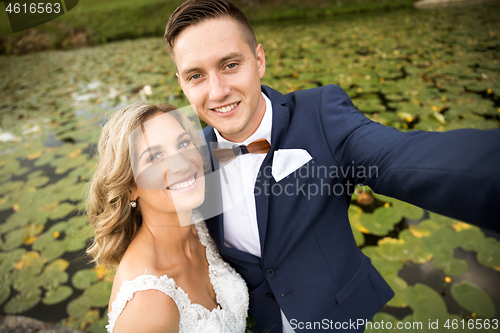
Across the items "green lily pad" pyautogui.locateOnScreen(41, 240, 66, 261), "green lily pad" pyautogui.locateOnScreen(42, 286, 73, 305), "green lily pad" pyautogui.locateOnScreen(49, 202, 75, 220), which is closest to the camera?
"green lily pad" pyautogui.locateOnScreen(42, 286, 73, 305)

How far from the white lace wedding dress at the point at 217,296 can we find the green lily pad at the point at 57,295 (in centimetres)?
135

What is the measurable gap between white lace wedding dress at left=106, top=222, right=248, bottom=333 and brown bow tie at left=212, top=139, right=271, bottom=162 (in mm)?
510

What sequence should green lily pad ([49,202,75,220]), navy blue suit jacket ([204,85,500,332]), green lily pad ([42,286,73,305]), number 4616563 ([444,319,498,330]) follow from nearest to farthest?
1. navy blue suit jacket ([204,85,500,332])
2. number 4616563 ([444,319,498,330])
3. green lily pad ([42,286,73,305])
4. green lily pad ([49,202,75,220])

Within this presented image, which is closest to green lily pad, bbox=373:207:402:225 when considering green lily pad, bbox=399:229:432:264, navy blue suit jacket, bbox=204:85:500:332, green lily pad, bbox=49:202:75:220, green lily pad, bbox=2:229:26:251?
green lily pad, bbox=399:229:432:264

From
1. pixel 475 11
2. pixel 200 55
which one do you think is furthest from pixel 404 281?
pixel 475 11

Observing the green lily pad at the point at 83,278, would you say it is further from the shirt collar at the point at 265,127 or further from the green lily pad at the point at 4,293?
the shirt collar at the point at 265,127

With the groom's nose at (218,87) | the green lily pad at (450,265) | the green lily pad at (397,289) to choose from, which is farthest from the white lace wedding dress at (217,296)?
the green lily pad at (450,265)

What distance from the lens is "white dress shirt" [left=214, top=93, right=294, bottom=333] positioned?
126 cm

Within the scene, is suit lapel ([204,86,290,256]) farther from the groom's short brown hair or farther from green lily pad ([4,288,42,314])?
Result: green lily pad ([4,288,42,314])

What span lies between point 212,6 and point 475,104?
3.77 m

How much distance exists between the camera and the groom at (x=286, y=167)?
1104mm

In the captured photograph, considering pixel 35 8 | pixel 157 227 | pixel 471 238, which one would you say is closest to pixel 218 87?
pixel 157 227

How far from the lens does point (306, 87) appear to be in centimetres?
422

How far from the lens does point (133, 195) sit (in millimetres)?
1326
